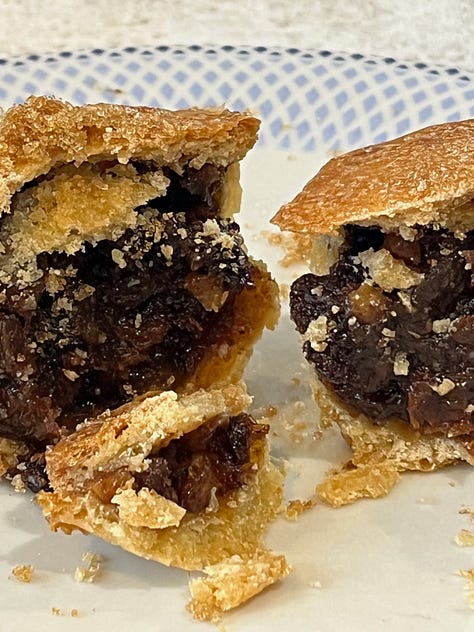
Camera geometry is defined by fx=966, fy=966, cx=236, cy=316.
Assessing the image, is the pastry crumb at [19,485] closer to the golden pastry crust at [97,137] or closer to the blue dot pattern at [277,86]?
the golden pastry crust at [97,137]

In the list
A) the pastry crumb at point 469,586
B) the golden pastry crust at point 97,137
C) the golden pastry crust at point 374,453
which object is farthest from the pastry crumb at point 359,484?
the golden pastry crust at point 97,137

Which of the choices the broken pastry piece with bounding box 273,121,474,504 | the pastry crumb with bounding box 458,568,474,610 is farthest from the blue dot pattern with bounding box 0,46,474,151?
the pastry crumb with bounding box 458,568,474,610

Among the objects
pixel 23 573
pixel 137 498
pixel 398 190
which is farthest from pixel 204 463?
pixel 398 190

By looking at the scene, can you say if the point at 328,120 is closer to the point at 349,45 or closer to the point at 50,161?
the point at 349,45

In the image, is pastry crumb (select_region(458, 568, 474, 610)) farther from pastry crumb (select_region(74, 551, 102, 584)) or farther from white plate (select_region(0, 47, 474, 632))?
pastry crumb (select_region(74, 551, 102, 584))

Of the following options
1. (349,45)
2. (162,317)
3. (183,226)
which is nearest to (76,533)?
(162,317)
